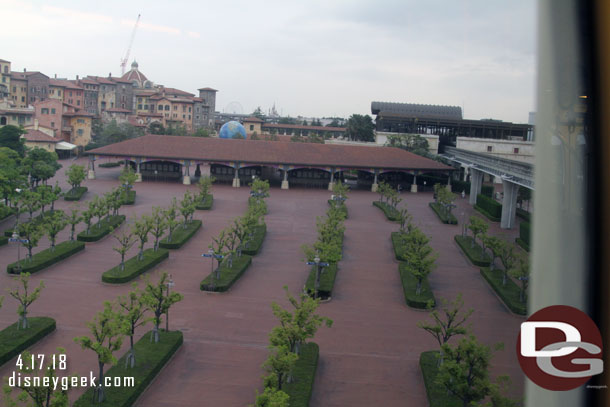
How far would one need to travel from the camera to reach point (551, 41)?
3.30 m

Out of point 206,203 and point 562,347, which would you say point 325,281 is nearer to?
point 206,203

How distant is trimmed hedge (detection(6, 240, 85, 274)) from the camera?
18.8 m

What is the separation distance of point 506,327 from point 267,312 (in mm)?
7013

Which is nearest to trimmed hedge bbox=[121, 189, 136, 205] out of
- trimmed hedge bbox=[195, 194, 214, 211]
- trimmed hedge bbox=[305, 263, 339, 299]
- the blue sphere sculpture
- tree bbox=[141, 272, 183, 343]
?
trimmed hedge bbox=[195, 194, 214, 211]

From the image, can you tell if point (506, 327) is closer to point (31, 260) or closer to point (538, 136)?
point (538, 136)

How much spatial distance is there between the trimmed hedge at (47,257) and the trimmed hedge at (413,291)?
41.5 ft

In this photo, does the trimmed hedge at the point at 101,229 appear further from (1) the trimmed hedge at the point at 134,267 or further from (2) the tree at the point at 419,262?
(2) the tree at the point at 419,262

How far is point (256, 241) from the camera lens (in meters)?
24.3

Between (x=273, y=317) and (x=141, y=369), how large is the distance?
4.89 metres

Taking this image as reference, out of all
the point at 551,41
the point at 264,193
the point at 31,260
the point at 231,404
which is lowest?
the point at 231,404

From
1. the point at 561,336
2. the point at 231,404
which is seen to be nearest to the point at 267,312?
the point at 231,404

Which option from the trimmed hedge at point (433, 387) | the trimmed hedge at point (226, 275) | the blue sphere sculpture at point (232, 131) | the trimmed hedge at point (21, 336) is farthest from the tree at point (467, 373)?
the blue sphere sculpture at point (232, 131)

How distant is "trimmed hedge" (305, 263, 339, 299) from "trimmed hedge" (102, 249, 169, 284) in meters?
5.88

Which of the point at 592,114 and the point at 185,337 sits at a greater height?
the point at 592,114
